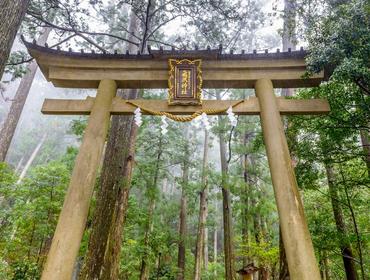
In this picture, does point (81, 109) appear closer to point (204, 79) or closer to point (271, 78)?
point (204, 79)

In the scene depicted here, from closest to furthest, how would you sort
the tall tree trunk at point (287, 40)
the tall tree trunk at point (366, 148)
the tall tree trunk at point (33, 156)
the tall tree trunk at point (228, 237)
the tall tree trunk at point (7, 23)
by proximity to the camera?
the tall tree trunk at point (7, 23) < the tall tree trunk at point (366, 148) < the tall tree trunk at point (287, 40) < the tall tree trunk at point (228, 237) < the tall tree trunk at point (33, 156)

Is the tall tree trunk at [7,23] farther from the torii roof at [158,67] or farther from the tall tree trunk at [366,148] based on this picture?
the tall tree trunk at [366,148]

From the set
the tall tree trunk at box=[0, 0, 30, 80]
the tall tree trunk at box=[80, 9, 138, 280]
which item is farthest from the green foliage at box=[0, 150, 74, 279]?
the tall tree trunk at box=[0, 0, 30, 80]

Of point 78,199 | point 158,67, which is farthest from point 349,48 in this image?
point 78,199

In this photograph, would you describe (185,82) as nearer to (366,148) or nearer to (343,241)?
(366,148)

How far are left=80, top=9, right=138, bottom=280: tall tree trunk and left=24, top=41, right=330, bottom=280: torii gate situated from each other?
108cm

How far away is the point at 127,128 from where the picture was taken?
5516 millimetres

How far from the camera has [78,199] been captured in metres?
3.42

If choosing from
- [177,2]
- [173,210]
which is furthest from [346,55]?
[173,210]

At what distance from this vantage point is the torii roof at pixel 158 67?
435 cm

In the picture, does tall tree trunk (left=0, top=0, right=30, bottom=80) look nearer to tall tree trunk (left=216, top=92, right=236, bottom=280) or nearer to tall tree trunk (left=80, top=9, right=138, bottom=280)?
tall tree trunk (left=80, top=9, right=138, bottom=280)

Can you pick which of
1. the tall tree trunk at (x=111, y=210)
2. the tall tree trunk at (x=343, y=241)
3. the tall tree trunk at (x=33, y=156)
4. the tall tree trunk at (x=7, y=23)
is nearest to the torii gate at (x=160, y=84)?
the tall tree trunk at (x=7, y=23)

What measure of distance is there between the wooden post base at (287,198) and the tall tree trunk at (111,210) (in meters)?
2.54

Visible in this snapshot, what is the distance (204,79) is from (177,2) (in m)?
3.20
